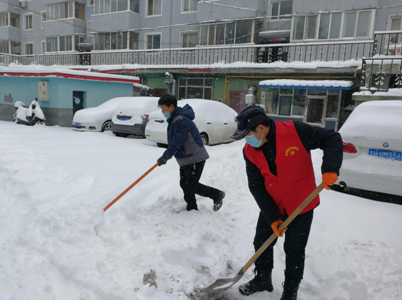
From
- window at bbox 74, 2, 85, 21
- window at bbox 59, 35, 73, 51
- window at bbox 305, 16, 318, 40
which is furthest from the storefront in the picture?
window at bbox 74, 2, 85, 21

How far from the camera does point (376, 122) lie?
14.5 feet

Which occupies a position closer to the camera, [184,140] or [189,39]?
[184,140]

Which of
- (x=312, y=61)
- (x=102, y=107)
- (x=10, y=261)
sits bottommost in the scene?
(x=10, y=261)

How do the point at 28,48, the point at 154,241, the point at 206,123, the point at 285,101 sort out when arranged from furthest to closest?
the point at 28,48
the point at 285,101
the point at 206,123
the point at 154,241

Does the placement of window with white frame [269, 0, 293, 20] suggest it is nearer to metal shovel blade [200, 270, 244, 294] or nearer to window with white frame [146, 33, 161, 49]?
window with white frame [146, 33, 161, 49]

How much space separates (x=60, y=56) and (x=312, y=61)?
20364 mm

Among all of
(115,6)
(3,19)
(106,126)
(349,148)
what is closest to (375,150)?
(349,148)

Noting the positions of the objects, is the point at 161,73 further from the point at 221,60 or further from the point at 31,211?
the point at 31,211

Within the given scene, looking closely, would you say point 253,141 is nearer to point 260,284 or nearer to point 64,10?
point 260,284

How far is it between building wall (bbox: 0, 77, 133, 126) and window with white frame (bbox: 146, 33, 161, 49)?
27.1ft

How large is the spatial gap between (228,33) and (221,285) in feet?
59.2

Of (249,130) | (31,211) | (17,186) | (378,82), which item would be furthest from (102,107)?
(249,130)

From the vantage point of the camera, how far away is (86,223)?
11.7ft

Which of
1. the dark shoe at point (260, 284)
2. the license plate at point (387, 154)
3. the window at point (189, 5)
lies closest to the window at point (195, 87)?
the window at point (189, 5)
